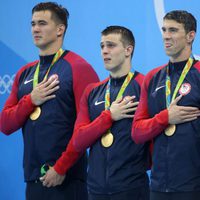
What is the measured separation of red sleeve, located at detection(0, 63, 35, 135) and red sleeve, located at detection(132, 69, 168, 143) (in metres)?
0.85

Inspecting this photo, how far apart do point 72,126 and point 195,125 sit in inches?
41.7

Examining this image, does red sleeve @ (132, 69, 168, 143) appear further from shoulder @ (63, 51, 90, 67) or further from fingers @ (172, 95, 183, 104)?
shoulder @ (63, 51, 90, 67)

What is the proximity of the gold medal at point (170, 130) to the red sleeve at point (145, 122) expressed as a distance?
40 mm

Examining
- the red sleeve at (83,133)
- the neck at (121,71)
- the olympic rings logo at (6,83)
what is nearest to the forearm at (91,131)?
the red sleeve at (83,133)

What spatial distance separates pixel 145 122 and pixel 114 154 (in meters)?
0.33

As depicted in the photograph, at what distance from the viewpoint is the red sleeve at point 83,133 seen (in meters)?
3.97

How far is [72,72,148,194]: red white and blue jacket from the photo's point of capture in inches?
155

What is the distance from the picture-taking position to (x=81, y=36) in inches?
225

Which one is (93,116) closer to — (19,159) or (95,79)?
(95,79)

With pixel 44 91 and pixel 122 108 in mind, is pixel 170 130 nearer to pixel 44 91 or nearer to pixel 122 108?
pixel 122 108

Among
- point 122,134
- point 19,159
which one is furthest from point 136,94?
point 19,159

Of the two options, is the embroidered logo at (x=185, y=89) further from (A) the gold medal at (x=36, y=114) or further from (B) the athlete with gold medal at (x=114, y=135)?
(A) the gold medal at (x=36, y=114)

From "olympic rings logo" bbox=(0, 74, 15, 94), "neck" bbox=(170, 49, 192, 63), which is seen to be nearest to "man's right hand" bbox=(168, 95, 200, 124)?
"neck" bbox=(170, 49, 192, 63)

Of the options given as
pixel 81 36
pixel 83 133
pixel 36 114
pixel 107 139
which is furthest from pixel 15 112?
pixel 81 36
